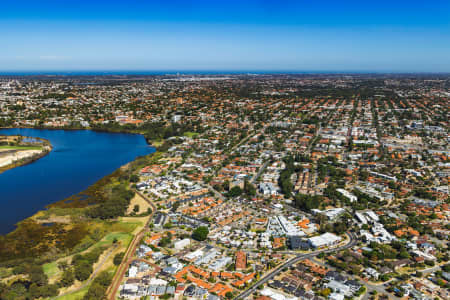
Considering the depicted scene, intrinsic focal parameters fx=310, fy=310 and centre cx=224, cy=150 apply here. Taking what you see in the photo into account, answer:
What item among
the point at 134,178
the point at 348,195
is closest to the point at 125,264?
the point at 134,178

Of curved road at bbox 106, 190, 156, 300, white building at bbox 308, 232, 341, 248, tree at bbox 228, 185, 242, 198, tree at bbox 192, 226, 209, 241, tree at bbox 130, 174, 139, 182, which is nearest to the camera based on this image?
curved road at bbox 106, 190, 156, 300

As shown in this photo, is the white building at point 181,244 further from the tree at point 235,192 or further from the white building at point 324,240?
the tree at point 235,192

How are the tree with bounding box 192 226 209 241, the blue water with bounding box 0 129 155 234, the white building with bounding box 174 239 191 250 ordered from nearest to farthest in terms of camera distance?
the white building with bounding box 174 239 191 250, the tree with bounding box 192 226 209 241, the blue water with bounding box 0 129 155 234

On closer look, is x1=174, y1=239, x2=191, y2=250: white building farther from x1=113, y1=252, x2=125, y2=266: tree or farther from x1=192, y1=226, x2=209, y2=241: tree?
x1=113, y1=252, x2=125, y2=266: tree

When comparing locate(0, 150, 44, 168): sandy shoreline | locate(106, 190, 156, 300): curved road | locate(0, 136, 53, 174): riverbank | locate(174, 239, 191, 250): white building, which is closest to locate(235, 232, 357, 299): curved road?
locate(174, 239, 191, 250): white building

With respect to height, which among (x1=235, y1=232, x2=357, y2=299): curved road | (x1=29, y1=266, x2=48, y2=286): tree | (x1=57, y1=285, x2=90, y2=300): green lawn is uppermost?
(x1=29, y1=266, x2=48, y2=286): tree

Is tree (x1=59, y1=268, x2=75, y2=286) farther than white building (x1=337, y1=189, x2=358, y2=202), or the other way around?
white building (x1=337, y1=189, x2=358, y2=202)

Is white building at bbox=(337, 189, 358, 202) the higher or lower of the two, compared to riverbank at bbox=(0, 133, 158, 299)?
higher
